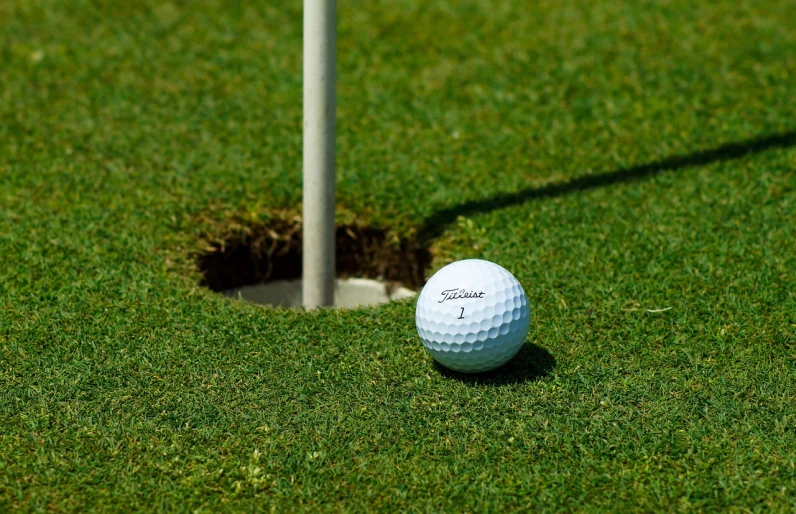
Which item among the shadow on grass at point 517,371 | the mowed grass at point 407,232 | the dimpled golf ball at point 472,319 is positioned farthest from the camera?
the shadow on grass at point 517,371

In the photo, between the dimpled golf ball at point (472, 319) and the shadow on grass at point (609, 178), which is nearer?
the dimpled golf ball at point (472, 319)

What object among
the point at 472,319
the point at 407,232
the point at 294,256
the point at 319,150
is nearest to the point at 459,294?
the point at 472,319

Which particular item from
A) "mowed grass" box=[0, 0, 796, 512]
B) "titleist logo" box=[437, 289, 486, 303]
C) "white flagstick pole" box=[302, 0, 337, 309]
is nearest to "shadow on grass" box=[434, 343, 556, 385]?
"mowed grass" box=[0, 0, 796, 512]

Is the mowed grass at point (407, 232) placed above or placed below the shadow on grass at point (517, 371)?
above

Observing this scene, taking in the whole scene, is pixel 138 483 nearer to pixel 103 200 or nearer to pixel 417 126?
pixel 103 200

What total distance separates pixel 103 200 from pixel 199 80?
185cm

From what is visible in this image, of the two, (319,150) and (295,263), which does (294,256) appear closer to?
(295,263)

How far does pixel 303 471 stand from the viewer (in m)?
3.42

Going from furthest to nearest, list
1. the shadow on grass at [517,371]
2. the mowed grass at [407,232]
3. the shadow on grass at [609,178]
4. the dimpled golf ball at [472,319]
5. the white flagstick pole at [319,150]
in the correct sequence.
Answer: the shadow on grass at [609,178]
the white flagstick pole at [319,150]
the shadow on grass at [517,371]
the dimpled golf ball at [472,319]
the mowed grass at [407,232]

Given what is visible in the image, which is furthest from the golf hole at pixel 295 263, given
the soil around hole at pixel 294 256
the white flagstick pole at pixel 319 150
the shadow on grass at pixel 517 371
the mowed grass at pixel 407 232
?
the shadow on grass at pixel 517 371

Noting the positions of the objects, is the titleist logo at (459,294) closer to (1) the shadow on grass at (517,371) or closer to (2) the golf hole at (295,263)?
(1) the shadow on grass at (517,371)

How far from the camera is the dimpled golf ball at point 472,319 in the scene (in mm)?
3795

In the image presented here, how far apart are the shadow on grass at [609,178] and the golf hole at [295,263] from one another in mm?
209

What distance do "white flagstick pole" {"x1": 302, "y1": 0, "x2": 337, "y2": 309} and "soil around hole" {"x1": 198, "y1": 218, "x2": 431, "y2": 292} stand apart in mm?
559
